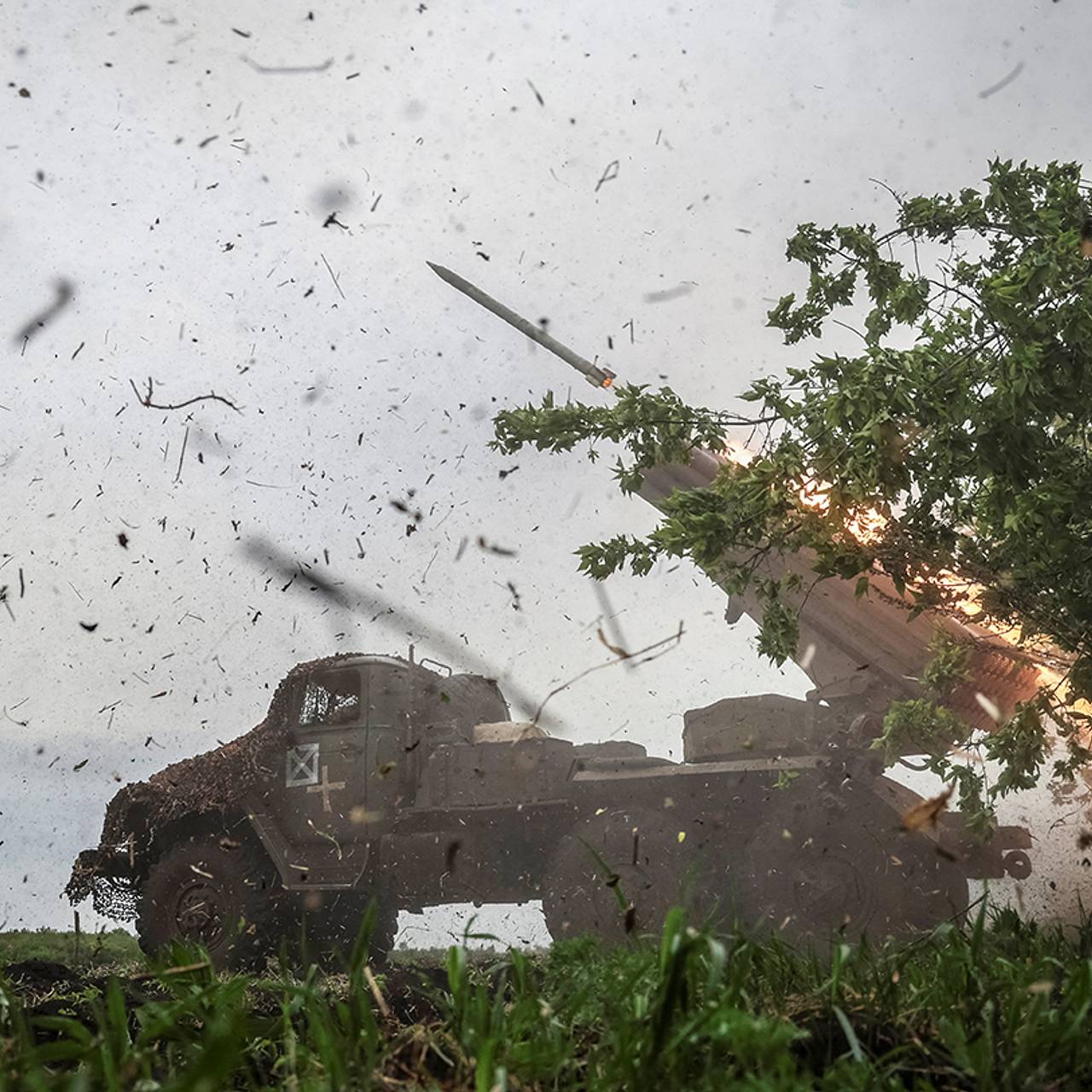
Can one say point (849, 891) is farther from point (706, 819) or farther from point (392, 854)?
point (392, 854)

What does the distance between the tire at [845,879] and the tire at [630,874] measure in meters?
→ 0.37

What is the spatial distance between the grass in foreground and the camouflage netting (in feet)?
27.5

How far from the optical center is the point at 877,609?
959 cm

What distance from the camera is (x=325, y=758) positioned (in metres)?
11.3

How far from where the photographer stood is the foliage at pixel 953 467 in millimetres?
6520

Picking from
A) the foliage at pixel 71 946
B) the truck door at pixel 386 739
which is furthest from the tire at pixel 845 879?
the foliage at pixel 71 946

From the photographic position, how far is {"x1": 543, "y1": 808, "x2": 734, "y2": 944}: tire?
988cm

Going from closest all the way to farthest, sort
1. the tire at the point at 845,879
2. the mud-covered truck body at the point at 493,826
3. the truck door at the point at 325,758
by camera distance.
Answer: the tire at the point at 845,879, the mud-covered truck body at the point at 493,826, the truck door at the point at 325,758

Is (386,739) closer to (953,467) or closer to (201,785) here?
(201,785)

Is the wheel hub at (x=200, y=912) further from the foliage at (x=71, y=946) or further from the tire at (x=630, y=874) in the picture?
the tire at (x=630, y=874)

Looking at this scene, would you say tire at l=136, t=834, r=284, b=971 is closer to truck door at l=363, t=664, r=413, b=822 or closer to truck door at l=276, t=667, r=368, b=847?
truck door at l=276, t=667, r=368, b=847

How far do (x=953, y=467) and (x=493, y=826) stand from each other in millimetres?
5800

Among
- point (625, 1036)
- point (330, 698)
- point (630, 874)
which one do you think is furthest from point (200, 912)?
point (625, 1036)

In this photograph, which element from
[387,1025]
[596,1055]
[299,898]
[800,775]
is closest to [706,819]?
[800,775]
